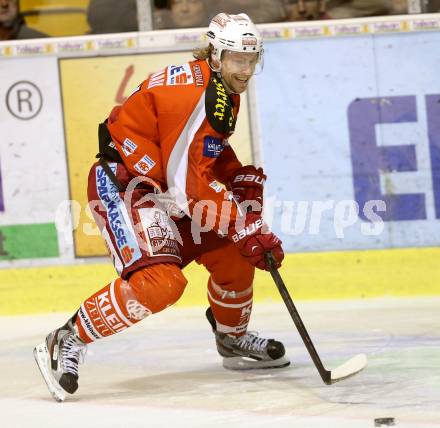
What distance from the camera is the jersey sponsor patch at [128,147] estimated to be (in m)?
3.77

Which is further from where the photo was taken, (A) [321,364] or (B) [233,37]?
(B) [233,37]

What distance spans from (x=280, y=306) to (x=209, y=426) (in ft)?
7.36

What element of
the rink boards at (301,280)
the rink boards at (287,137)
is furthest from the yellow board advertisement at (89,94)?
the rink boards at (301,280)

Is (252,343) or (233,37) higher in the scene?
(233,37)

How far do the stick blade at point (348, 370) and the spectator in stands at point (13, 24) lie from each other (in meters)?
2.82

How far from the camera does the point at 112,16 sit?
19.2 ft

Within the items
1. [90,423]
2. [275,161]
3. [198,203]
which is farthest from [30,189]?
[90,423]

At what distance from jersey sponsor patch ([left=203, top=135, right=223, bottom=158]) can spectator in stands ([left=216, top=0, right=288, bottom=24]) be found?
7.36 feet

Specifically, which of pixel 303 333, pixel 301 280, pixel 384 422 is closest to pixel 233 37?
pixel 303 333

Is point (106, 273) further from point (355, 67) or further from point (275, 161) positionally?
point (355, 67)

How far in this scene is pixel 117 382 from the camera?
155 inches

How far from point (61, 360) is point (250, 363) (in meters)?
0.73

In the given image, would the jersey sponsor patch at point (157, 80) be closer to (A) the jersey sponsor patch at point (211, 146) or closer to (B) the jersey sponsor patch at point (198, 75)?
(B) the jersey sponsor patch at point (198, 75)

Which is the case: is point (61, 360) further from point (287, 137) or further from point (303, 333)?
point (287, 137)
